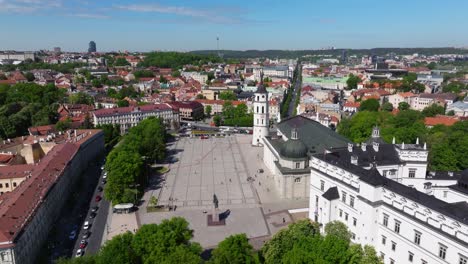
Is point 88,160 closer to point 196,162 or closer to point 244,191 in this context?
point 196,162

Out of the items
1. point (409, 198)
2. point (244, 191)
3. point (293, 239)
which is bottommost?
point (244, 191)

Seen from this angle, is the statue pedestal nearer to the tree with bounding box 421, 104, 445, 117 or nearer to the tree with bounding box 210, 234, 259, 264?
the tree with bounding box 210, 234, 259, 264

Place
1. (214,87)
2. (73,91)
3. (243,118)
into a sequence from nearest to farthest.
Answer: (243,118)
(73,91)
(214,87)

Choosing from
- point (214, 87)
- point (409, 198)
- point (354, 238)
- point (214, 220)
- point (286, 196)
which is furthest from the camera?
point (214, 87)

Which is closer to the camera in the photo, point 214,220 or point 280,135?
point 214,220

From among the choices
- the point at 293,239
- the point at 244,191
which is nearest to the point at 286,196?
the point at 244,191
